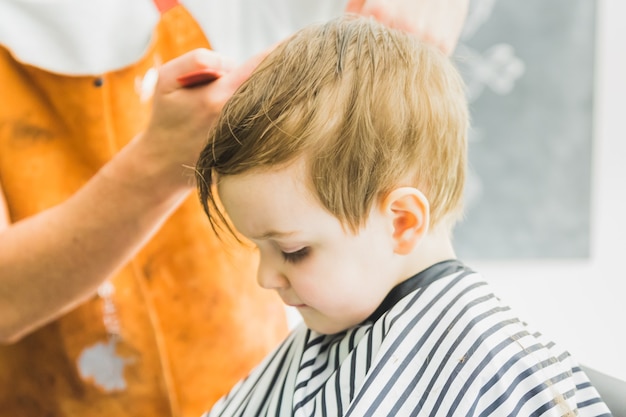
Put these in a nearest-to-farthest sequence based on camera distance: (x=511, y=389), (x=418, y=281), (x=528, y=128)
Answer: (x=511, y=389), (x=418, y=281), (x=528, y=128)

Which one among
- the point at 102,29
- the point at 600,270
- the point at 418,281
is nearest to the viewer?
the point at 418,281

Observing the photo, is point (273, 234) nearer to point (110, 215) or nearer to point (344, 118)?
point (344, 118)

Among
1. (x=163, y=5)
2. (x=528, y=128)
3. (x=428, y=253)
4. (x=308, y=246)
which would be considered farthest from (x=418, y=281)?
(x=528, y=128)

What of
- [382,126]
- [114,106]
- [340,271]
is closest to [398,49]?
[382,126]

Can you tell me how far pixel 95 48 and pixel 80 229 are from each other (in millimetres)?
289

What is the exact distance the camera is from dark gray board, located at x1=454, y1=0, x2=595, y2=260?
A: 1.95 meters

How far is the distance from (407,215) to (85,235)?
1.33 ft

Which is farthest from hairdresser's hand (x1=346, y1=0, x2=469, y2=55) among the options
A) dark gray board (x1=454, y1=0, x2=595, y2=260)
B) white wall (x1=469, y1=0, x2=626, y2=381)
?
white wall (x1=469, y1=0, x2=626, y2=381)

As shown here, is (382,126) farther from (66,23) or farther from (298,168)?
(66,23)

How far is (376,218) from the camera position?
0.71 meters

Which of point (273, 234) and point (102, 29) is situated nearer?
point (273, 234)

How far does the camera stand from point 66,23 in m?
0.96

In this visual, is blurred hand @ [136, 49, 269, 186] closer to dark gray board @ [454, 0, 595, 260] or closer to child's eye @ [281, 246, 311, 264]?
child's eye @ [281, 246, 311, 264]

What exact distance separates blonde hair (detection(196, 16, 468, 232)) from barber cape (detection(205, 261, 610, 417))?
0.12 meters
